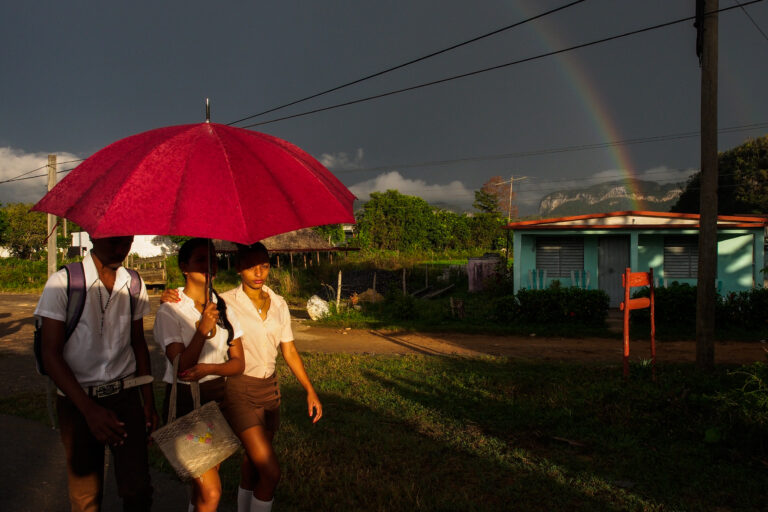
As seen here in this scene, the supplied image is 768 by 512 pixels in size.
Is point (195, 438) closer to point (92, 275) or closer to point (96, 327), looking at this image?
point (96, 327)

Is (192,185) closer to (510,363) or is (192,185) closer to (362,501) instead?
(362,501)

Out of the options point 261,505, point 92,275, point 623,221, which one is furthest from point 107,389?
point 623,221

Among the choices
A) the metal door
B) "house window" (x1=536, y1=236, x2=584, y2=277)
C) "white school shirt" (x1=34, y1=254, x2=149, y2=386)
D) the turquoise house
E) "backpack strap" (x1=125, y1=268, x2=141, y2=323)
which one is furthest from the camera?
"house window" (x1=536, y1=236, x2=584, y2=277)

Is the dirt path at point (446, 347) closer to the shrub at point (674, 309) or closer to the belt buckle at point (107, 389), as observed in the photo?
the shrub at point (674, 309)

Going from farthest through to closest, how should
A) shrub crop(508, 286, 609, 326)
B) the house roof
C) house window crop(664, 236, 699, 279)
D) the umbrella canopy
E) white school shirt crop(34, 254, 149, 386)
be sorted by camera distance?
1. house window crop(664, 236, 699, 279)
2. the house roof
3. shrub crop(508, 286, 609, 326)
4. white school shirt crop(34, 254, 149, 386)
5. the umbrella canopy

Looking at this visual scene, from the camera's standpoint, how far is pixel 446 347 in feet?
38.1

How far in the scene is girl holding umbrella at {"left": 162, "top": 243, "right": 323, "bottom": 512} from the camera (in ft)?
10.3

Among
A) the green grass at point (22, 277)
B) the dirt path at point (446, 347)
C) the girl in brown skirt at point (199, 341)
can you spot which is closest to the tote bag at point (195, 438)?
the girl in brown skirt at point (199, 341)

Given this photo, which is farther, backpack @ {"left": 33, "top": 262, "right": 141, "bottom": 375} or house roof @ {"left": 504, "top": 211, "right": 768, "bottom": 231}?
house roof @ {"left": 504, "top": 211, "right": 768, "bottom": 231}

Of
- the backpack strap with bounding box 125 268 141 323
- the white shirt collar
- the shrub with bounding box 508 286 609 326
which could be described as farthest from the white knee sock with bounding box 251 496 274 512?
the shrub with bounding box 508 286 609 326

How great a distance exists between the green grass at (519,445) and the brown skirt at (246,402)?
1.21 meters

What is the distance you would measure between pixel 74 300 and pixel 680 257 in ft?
60.9

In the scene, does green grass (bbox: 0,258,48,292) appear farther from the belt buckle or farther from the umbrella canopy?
the umbrella canopy

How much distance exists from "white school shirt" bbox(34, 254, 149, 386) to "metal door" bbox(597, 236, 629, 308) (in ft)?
56.8
